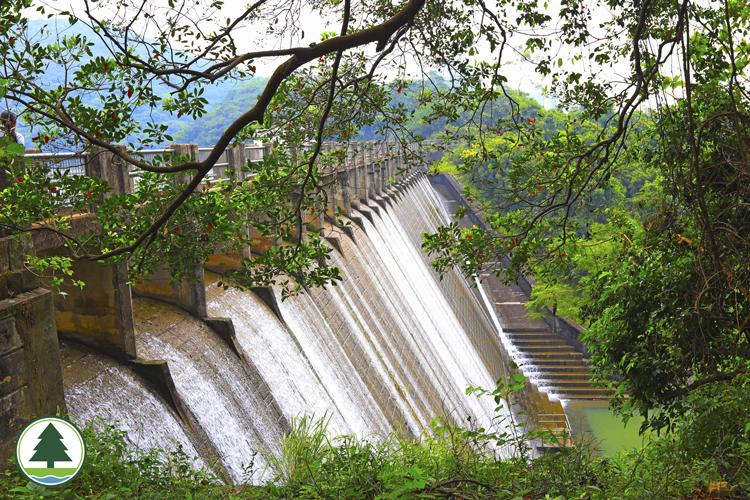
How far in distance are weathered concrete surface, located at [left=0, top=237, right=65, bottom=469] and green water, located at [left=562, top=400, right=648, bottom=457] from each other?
16594 millimetres

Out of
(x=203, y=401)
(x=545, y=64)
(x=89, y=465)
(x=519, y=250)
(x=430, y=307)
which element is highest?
(x=545, y=64)

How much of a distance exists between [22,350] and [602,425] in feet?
65.2

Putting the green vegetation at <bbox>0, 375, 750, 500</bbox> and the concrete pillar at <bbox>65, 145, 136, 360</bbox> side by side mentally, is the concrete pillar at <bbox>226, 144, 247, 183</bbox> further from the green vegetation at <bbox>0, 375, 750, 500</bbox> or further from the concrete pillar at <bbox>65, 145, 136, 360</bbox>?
the green vegetation at <bbox>0, 375, 750, 500</bbox>

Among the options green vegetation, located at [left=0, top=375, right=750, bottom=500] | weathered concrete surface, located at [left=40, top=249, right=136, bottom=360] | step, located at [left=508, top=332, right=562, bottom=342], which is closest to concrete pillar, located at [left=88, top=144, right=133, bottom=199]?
weathered concrete surface, located at [left=40, top=249, right=136, bottom=360]

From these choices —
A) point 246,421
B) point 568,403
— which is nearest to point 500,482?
point 246,421

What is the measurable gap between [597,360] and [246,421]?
15.1ft

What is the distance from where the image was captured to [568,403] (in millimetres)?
22781

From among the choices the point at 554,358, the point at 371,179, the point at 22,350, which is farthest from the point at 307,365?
the point at 554,358

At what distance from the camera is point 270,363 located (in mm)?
9688

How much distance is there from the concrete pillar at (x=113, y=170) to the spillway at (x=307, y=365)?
7.18ft

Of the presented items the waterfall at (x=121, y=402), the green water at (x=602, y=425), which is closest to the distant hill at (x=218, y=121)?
the green water at (x=602, y=425)

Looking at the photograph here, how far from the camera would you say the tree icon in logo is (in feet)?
12.2

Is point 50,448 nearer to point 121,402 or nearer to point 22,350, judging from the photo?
point 22,350

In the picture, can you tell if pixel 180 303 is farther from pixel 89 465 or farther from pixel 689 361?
pixel 689 361
